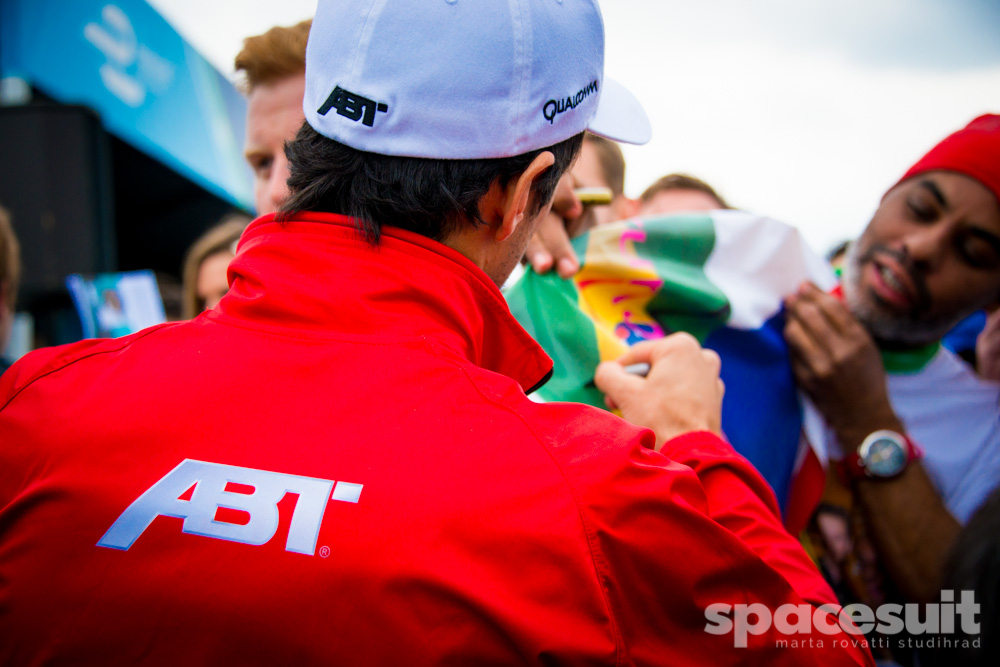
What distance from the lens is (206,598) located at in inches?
26.6

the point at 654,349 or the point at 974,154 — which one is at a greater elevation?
the point at 974,154

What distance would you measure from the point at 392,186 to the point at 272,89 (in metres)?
1.16

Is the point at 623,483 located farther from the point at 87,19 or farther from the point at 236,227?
A: the point at 87,19

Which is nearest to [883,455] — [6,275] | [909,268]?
[909,268]

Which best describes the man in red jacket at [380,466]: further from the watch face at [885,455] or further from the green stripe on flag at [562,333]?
the watch face at [885,455]

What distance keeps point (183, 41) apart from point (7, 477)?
5965 millimetres

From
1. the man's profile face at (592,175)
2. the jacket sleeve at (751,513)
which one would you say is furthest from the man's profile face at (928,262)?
the jacket sleeve at (751,513)

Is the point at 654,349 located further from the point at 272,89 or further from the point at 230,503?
the point at 272,89

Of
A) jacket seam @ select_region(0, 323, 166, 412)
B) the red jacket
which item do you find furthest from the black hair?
jacket seam @ select_region(0, 323, 166, 412)

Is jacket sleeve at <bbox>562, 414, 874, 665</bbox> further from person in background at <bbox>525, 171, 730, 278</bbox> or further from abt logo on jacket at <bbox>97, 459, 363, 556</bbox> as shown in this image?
person in background at <bbox>525, 171, 730, 278</bbox>

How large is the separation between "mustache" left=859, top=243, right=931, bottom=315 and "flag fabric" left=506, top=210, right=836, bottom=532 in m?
0.31

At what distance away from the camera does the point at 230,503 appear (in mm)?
705

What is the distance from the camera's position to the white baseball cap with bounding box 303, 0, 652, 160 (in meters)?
0.88

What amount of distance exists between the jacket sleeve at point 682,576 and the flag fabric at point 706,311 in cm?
58
